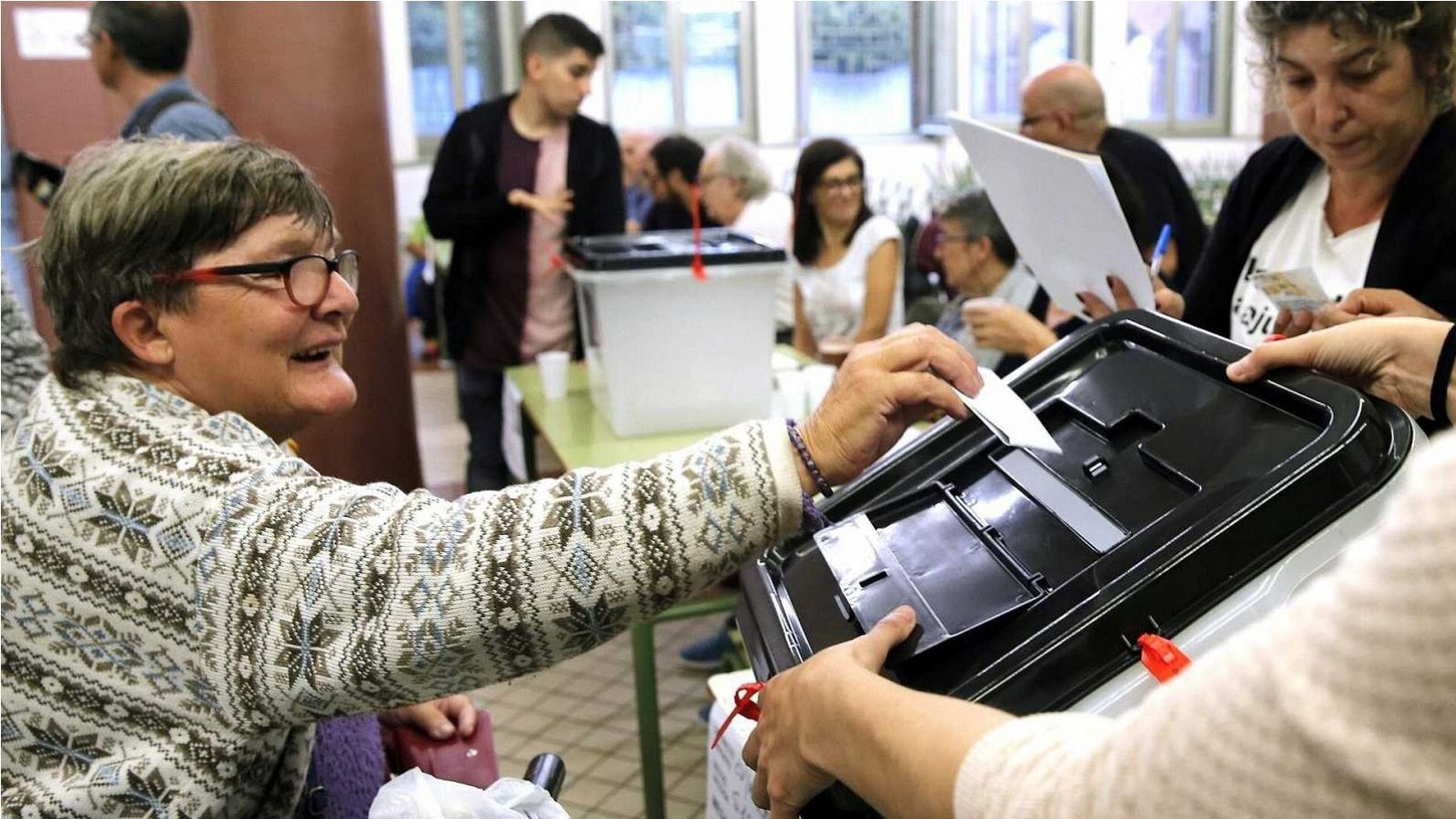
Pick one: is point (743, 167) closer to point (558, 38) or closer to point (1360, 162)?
point (558, 38)

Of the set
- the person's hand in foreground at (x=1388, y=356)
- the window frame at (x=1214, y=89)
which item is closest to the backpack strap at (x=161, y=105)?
the person's hand in foreground at (x=1388, y=356)

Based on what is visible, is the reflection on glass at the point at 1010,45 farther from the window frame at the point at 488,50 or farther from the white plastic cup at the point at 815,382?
the white plastic cup at the point at 815,382

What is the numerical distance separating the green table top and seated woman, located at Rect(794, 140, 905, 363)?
2.61 feet

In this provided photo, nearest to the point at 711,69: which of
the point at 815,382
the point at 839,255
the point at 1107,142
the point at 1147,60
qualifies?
→ the point at 1147,60

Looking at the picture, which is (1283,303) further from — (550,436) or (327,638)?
(550,436)

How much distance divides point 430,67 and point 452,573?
7.16 m

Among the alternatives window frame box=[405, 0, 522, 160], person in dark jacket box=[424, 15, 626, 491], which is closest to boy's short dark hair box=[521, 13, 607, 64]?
person in dark jacket box=[424, 15, 626, 491]

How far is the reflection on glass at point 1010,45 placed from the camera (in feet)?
26.3

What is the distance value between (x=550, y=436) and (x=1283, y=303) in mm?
1507

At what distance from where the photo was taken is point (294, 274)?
3.59 feet

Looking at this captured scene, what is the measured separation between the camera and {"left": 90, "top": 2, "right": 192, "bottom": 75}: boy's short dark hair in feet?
8.45

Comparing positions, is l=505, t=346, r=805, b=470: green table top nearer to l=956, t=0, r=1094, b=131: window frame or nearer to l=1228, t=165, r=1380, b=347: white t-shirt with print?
l=1228, t=165, r=1380, b=347: white t-shirt with print

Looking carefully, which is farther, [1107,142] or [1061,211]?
[1107,142]

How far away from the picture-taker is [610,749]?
251 cm
